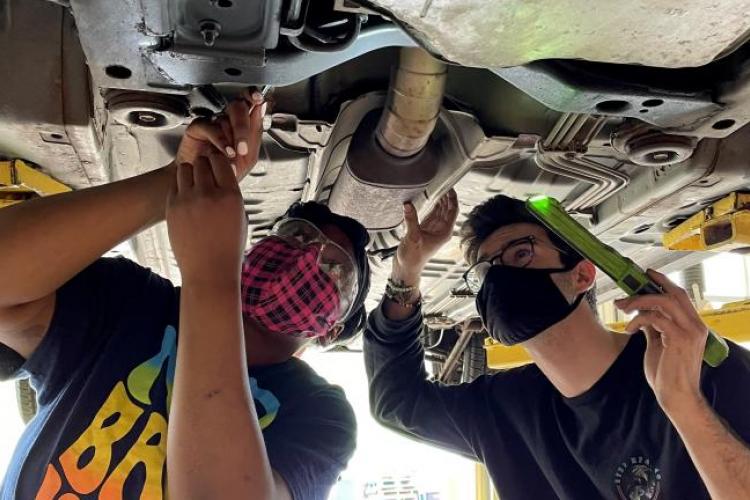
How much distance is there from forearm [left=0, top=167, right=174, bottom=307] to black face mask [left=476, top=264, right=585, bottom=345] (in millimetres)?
1065

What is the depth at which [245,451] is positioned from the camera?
Answer: 35.9 inches

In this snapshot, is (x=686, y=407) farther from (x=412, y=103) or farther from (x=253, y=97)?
(x=253, y=97)

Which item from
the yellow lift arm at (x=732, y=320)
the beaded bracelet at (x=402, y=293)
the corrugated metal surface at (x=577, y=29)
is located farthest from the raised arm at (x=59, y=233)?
the yellow lift arm at (x=732, y=320)

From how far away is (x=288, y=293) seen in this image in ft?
4.34

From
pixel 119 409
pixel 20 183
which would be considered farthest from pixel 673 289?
pixel 20 183

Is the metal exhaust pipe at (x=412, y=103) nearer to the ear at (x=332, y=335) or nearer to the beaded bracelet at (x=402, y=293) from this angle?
the ear at (x=332, y=335)

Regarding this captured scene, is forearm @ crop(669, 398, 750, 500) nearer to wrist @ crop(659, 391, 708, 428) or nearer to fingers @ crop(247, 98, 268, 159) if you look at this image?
wrist @ crop(659, 391, 708, 428)

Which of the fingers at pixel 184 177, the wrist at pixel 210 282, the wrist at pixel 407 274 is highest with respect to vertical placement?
the wrist at pixel 407 274

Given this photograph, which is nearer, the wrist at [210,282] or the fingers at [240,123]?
the wrist at [210,282]

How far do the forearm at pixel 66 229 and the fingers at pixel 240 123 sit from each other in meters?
0.13

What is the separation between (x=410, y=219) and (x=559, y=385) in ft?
2.03

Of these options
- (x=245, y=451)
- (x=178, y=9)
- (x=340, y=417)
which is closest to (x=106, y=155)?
(x=178, y=9)

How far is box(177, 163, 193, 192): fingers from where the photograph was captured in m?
1.02

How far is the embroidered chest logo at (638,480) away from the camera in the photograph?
167 cm
